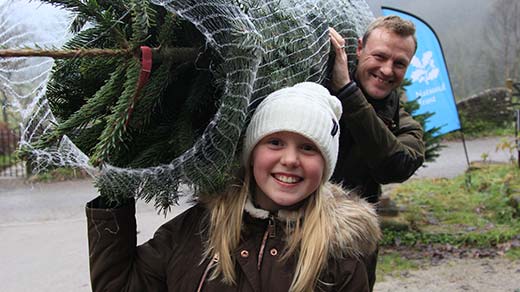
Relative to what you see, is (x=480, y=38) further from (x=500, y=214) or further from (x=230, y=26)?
(x=230, y=26)

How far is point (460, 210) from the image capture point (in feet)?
22.4

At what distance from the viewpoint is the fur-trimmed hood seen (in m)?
1.67

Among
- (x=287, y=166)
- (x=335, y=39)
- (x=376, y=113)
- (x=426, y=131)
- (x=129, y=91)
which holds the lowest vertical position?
(x=426, y=131)

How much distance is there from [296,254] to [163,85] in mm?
678

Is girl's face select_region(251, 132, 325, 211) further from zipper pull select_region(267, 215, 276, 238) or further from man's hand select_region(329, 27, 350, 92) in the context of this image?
man's hand select_region(329, 27, 350, 92)

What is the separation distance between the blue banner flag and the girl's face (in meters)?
4.95

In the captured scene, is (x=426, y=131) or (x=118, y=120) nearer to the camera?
(x=118, y=120)

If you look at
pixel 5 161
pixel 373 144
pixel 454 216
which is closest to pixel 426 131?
pixel 454 216

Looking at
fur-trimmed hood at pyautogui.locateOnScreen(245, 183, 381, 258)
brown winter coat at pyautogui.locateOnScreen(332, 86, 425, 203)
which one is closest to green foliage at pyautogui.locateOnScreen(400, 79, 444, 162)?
brown winter coat at pyautogui.locateOnScreen(332, 86, 425, 203)

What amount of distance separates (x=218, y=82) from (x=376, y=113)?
992mm

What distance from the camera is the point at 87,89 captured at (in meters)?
1.43

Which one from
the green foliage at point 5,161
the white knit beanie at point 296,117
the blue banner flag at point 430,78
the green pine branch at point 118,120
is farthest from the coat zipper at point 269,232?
the green foliage at point 5,161

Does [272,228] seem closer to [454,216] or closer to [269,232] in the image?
[269,232]

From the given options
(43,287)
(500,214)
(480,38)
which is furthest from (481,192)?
(480,38)
